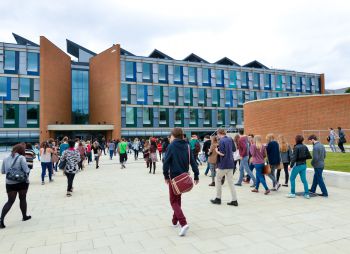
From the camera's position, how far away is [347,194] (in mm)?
7977

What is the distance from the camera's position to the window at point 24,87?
40.6m

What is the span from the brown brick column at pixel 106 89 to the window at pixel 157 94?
6.17 m

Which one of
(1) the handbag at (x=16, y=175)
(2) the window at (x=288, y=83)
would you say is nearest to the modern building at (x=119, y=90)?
(2) the window at (x=288, y=83)

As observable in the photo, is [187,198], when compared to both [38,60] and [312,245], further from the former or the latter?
[38,60]

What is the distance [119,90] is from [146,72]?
5.62m

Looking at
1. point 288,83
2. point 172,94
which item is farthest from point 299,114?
point 288,83

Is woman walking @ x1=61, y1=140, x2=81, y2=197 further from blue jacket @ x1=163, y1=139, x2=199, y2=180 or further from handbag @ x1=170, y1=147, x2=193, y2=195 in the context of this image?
handbag @ x1=170, y1=147, x2=193, y2=195

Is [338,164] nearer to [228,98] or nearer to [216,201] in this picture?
[216,201]

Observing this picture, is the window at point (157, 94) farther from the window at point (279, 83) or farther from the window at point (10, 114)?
the window at point (279, 83)

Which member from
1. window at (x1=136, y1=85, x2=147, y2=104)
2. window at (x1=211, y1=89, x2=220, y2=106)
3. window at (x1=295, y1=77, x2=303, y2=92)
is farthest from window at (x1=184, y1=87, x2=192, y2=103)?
window at (x1=295, y1=77, x2=303, y2=92)

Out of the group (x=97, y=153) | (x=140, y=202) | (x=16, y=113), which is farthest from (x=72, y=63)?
(x=140, y=202)

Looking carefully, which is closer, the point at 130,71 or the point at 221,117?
the point at 130,71

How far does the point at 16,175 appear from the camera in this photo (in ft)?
19.2

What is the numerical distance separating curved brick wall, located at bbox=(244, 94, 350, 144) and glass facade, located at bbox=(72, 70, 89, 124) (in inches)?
1270
